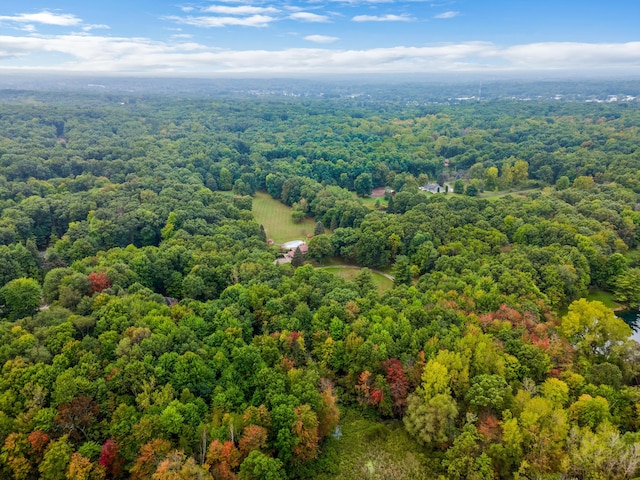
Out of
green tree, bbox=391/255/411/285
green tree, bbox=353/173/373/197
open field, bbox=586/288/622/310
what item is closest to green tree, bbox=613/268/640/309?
open field, bbox=586/288/622/310

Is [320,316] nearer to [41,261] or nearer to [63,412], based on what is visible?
[63,412]

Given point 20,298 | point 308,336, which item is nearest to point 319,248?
point 308,336

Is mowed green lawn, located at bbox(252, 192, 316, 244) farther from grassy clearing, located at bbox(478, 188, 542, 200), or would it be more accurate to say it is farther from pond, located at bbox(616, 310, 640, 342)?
pond, located at bbox(616, 310, 640, 342)

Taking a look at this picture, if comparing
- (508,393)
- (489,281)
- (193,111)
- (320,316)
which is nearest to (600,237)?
(489,281)

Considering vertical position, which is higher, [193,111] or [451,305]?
[193,111]

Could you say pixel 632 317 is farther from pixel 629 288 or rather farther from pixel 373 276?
pixel 373 276

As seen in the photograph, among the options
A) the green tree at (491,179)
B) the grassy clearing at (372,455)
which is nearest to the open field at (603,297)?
the grassy clearing at (372,455)
